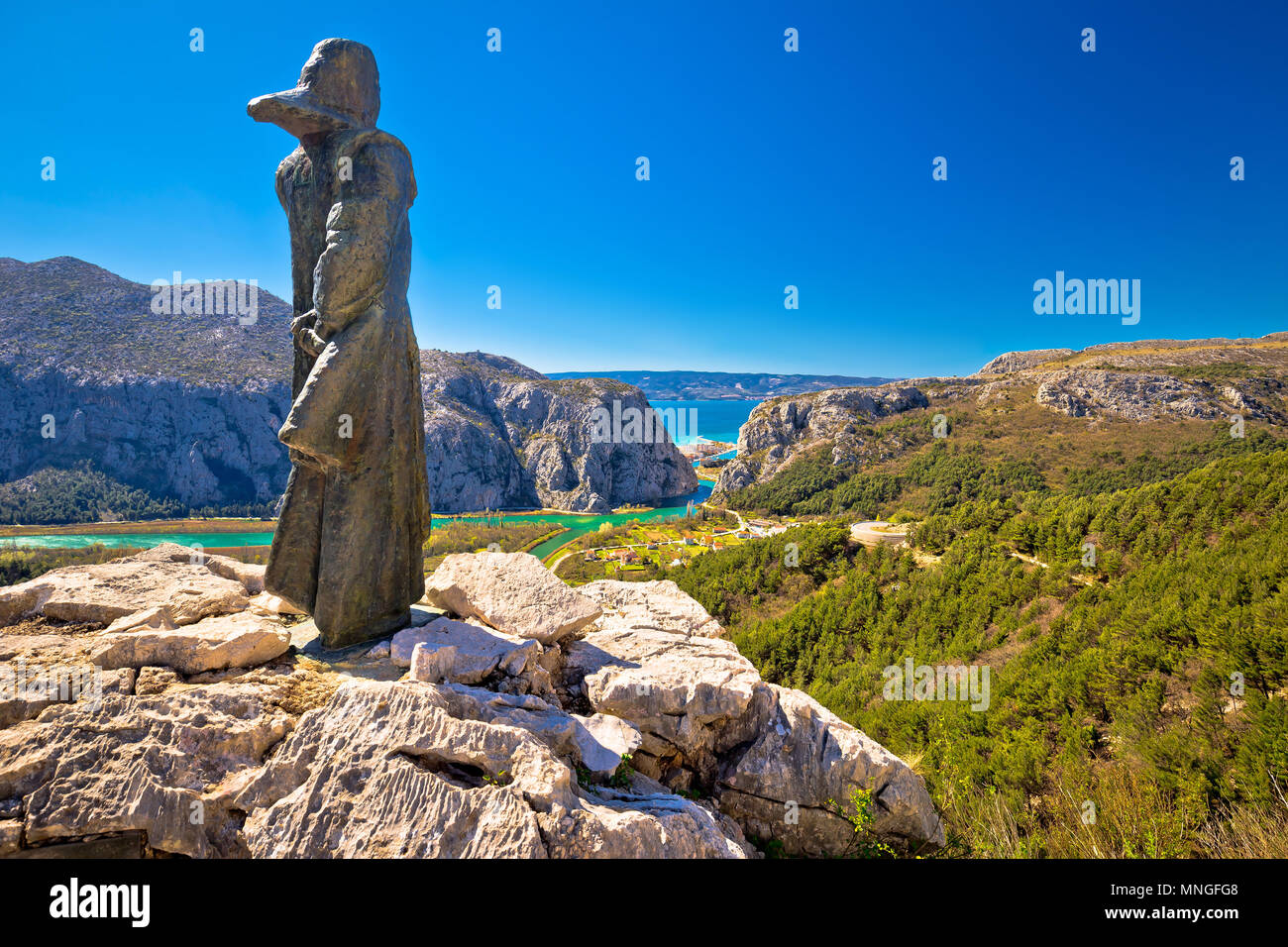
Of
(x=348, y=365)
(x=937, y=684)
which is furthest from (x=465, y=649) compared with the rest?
(x=937, y=684)

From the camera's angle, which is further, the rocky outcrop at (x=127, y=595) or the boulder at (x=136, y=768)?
the rocky outcrop at (x=127, y=595)

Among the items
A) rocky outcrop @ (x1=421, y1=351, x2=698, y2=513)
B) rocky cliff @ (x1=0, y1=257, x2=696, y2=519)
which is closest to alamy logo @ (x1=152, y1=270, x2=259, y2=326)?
rocky cliff @ (x1=0, y1=257, x2=696, y2=519)

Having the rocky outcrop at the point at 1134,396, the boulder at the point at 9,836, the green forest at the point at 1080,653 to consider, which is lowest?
the green forest at the point at 1080,653

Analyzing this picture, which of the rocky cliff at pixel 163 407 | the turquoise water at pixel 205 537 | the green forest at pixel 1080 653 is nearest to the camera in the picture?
the green forest at pixel 1080 653

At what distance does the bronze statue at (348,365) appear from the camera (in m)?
5.50

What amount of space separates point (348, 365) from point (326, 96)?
120 inches

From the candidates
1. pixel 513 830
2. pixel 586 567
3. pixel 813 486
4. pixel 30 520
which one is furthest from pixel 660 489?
pixel 513 830

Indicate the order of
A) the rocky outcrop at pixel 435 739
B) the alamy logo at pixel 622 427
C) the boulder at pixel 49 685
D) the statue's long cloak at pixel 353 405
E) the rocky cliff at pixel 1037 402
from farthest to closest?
the alamy logo at pixel 622 427
the rocky cliff at pixel 1037 402
the statue's long cloak at pixel 353 405
the boulder at pixel 49 685
the rocky outcrop at pixel 435 739

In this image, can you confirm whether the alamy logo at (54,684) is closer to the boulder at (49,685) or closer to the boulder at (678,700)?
the boulder at (49,685)
